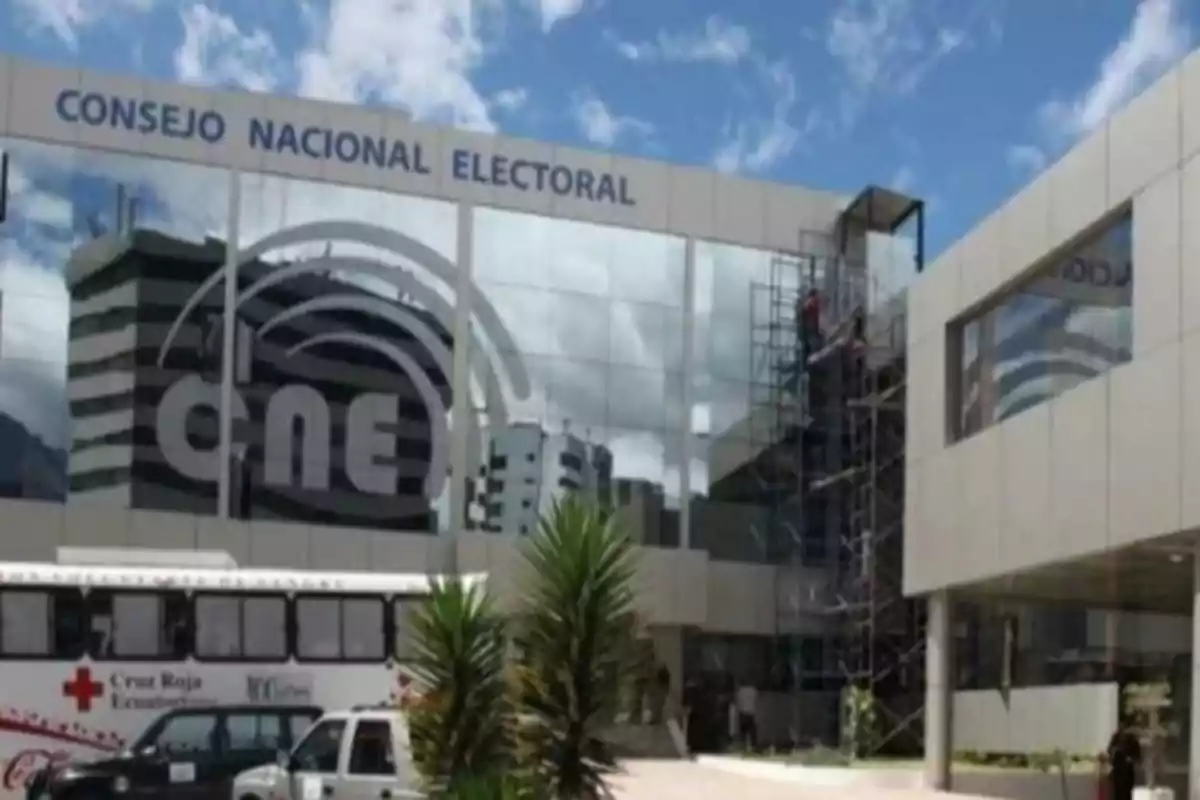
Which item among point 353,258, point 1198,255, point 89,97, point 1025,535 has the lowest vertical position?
point 1025,535

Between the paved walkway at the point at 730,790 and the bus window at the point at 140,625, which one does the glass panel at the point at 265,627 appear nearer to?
the bus window at the point at 140,625

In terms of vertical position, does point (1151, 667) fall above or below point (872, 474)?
below

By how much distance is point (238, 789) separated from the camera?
20.2 meters

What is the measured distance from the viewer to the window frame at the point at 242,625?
24750 mm

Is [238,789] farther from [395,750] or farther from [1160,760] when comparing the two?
[1160,760]

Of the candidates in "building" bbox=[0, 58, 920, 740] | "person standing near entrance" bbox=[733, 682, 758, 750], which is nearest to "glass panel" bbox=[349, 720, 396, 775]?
"building" bbox=[0, 58, 920, 740]

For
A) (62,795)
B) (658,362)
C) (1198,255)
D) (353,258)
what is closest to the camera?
(1198,255)

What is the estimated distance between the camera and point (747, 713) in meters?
44.7

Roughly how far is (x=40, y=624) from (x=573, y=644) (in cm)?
1462

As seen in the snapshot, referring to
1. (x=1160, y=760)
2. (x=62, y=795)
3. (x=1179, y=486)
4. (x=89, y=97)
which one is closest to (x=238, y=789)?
(x=62, y=795)

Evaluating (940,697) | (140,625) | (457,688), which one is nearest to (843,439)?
(940,697)

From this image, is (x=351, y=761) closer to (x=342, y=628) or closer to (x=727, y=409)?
(x=342, y=628)

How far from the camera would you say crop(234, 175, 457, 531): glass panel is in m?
39.6

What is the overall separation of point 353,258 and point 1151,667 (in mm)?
20657
